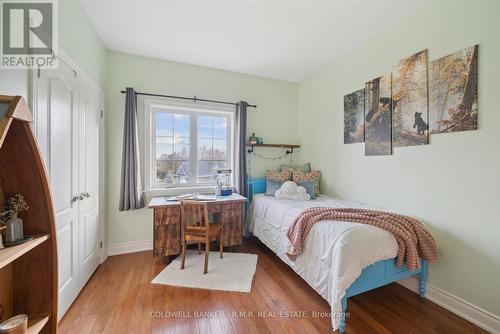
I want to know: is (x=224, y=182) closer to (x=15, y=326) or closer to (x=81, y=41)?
(x=81, y=41)

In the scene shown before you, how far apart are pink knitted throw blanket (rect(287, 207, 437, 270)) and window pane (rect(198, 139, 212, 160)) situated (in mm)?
1822

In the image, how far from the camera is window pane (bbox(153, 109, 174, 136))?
298cm

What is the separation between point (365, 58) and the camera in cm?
251

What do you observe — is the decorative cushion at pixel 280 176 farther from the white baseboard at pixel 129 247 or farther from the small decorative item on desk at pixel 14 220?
the small decorative item on desk at pixel 14 220

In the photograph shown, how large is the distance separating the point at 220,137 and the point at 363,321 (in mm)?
2775

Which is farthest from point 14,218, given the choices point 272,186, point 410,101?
point 410,101

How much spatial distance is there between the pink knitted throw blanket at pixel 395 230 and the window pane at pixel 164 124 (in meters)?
2.19

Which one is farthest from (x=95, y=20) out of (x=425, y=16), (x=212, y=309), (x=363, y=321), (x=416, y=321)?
(x=416, y=321)

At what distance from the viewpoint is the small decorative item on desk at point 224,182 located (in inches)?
116

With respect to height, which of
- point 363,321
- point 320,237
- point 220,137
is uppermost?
point 220,137

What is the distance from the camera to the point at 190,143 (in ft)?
10.4

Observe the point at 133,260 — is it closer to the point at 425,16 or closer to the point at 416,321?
the point at 416,321

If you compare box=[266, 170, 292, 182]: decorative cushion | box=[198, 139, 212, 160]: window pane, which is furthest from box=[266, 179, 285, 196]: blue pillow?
box=[198, 139, 212, 160]: window pane

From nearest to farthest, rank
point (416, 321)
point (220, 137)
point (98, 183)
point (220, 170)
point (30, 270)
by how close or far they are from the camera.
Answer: point (30, 270)
point (416, 321)
point (98, 183)
point (220, 170)
point (220, 137)
